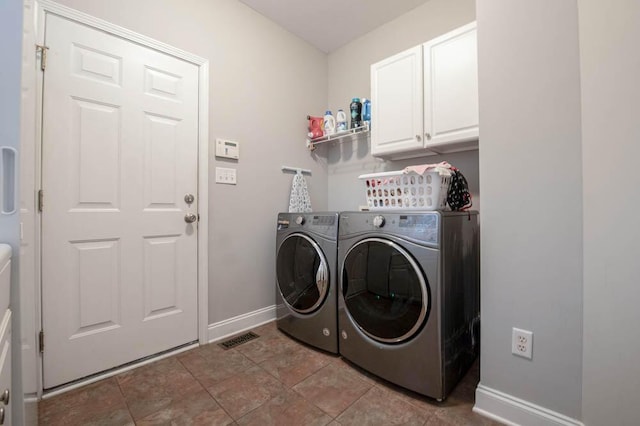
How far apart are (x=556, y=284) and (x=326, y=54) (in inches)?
108

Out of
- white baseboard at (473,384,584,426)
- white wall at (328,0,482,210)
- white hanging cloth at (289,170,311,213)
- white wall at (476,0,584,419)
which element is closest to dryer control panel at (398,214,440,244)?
white wall at (476,0,584,419)

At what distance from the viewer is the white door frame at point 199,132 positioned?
4.31 ft

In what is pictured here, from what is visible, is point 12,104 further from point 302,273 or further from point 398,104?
point 398,104

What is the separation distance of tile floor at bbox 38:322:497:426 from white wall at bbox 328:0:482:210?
1343mm

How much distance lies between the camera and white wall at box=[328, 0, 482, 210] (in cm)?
198

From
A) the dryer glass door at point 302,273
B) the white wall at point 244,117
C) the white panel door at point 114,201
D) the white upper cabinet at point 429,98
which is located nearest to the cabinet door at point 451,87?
the white upper cabinet at point 429,98

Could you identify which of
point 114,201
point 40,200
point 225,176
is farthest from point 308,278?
point 40,200

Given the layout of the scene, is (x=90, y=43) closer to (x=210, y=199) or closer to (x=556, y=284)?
(x=210, y=199)

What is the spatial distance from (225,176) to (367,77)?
5.11ft

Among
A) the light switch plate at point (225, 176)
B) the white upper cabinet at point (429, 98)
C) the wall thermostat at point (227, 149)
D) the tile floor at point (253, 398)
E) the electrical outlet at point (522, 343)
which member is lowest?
the tile floor at point (253, 398)

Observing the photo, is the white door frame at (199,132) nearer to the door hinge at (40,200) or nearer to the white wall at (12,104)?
the door hinge at (40,200)

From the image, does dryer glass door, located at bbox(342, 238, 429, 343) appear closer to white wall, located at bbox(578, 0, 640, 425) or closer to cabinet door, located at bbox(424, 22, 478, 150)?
white wall, located at bbox(578, 0, 640, 425)

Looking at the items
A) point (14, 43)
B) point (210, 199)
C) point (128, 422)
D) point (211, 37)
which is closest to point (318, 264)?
point (210, 199)

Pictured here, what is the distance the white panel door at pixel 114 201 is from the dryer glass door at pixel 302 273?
62 cm
